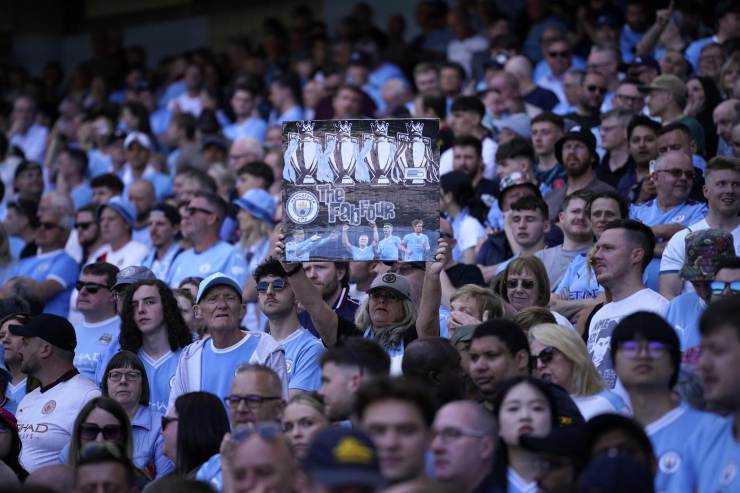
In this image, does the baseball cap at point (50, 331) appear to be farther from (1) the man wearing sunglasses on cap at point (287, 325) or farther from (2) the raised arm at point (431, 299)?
(2) the raised arm at point (431, 299)

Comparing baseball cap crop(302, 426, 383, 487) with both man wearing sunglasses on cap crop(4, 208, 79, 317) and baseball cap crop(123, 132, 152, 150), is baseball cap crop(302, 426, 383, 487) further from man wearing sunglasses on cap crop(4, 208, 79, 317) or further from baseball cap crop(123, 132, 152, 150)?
baseball cap crop(123, 132, 152, 150)

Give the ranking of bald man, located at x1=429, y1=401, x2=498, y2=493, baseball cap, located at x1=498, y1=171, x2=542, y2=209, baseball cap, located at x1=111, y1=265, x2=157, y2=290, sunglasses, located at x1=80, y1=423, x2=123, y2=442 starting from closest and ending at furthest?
bald man, located at x1=429, y1=401, x2=498, y2=493 → sunglasses, located at x1=80, y1=423, x2=123, y2=442 → baseball cap, located at x1=111, y1=265, x2=157, y2=290 → baseball cap, located at x1=498, y1=171, x2=542, y2=209

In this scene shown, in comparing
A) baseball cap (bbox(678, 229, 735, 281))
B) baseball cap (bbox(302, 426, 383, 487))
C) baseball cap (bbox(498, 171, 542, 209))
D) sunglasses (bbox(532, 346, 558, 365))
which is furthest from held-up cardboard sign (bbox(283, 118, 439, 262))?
baseball cap (bbox(498, 171, 542, 209))

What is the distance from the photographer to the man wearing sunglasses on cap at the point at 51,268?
11625 mm

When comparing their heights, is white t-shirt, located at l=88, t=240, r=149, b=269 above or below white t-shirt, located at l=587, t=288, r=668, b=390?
above

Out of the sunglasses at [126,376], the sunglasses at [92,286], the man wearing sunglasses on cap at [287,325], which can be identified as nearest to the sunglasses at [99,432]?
the sunglasses at [126,376]

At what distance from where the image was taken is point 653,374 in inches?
236

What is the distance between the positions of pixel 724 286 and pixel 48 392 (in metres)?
4.29

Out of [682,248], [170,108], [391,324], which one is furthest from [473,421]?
[170,108]

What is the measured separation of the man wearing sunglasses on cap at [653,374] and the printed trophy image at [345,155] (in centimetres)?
215

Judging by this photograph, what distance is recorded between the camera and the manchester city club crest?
25.2 feet

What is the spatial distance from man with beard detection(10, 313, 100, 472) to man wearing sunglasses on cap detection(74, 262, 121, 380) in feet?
3.50

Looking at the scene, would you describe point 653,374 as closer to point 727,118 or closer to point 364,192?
point 364,192

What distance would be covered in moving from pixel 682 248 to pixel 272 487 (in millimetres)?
3891
